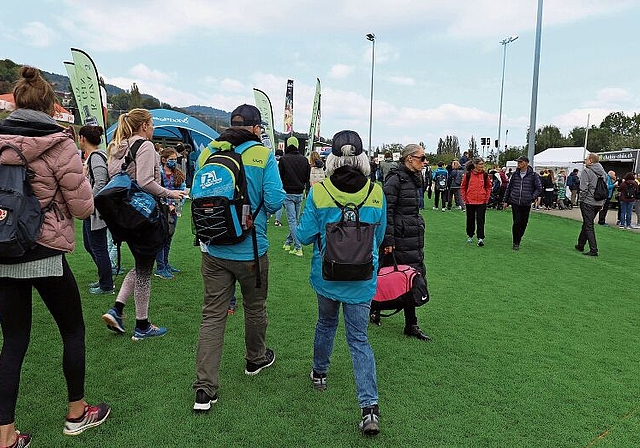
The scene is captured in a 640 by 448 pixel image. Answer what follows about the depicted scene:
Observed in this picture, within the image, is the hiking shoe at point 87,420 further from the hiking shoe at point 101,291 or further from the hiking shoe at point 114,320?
the hiking shoe at point 101,291

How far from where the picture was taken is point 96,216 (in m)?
5.16

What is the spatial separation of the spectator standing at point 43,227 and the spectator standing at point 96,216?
2.01 meters

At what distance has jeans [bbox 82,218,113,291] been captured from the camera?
17.1 ft

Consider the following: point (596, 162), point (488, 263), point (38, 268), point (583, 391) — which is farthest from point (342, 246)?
point (596, 162)

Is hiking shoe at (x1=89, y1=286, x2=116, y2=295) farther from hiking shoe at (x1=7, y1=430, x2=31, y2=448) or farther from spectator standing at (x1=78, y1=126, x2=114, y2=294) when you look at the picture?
hiking shoe at (x1=7, y1=430, x2=31, y2=448)

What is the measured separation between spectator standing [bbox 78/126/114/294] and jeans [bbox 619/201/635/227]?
1421 cm

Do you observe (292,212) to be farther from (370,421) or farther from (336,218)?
(370,421)

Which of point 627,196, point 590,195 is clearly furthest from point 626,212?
point 590,195

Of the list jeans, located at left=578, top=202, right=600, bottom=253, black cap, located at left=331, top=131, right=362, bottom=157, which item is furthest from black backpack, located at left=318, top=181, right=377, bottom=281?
jeans, located at left=578, top=202, right=600, bottom=253

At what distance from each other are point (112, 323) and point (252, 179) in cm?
205

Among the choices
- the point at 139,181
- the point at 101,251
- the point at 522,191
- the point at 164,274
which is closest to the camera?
the point at 139,181

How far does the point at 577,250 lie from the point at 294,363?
8.23 metres

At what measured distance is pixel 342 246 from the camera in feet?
9.54

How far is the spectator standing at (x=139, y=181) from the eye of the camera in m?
3.92
